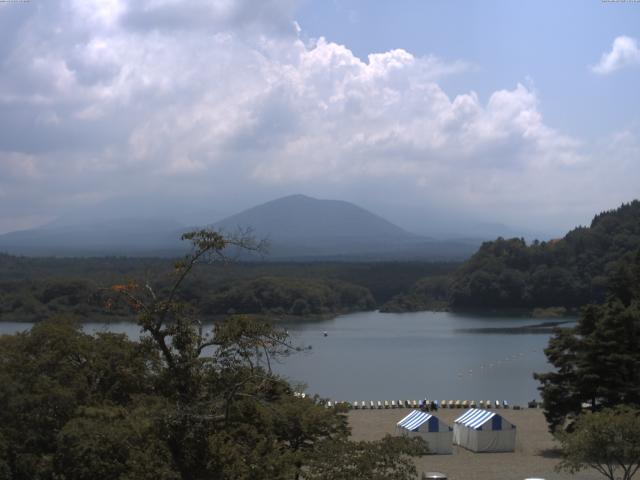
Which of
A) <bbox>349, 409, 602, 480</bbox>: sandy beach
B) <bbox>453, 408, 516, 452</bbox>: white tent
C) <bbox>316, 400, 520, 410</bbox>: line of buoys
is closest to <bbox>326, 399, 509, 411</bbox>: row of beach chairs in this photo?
<bbox>316, 400, 520, 410</bbox>: line of buoys

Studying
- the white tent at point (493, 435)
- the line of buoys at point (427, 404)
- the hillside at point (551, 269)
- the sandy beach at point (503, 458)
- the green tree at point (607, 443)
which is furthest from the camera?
the hillside at point (551, 269)

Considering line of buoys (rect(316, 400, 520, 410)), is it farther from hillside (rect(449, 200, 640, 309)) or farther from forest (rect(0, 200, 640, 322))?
hillside (rect(449, 200, 640, 309))

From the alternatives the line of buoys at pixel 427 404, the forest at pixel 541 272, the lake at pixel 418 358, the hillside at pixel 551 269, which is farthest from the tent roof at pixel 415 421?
A: the hillside at pixel 551 269

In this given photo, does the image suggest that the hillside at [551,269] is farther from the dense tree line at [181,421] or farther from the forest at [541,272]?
the dense tree line at [181,421]

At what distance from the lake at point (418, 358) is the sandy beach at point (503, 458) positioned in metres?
2.45

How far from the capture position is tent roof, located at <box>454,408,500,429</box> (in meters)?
17.2

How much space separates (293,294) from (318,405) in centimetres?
5103

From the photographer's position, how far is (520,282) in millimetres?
66750

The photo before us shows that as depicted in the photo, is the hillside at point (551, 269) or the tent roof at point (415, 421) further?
the hillside at point (551, 269)

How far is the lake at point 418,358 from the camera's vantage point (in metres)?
29.2

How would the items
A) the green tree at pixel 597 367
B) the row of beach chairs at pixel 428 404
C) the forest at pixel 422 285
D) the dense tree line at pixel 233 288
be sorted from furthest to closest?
the forest at pixel 422 285 → the dense tree line at pixel 233 288 → the row of beach chairs at pixel 428 404 → the green tree at pixel 597 367

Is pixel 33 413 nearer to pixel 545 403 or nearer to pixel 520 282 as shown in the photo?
pixel 545 403

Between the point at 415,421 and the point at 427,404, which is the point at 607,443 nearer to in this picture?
the point at 415,421

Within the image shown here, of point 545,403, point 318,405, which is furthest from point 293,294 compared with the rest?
point 318,405
